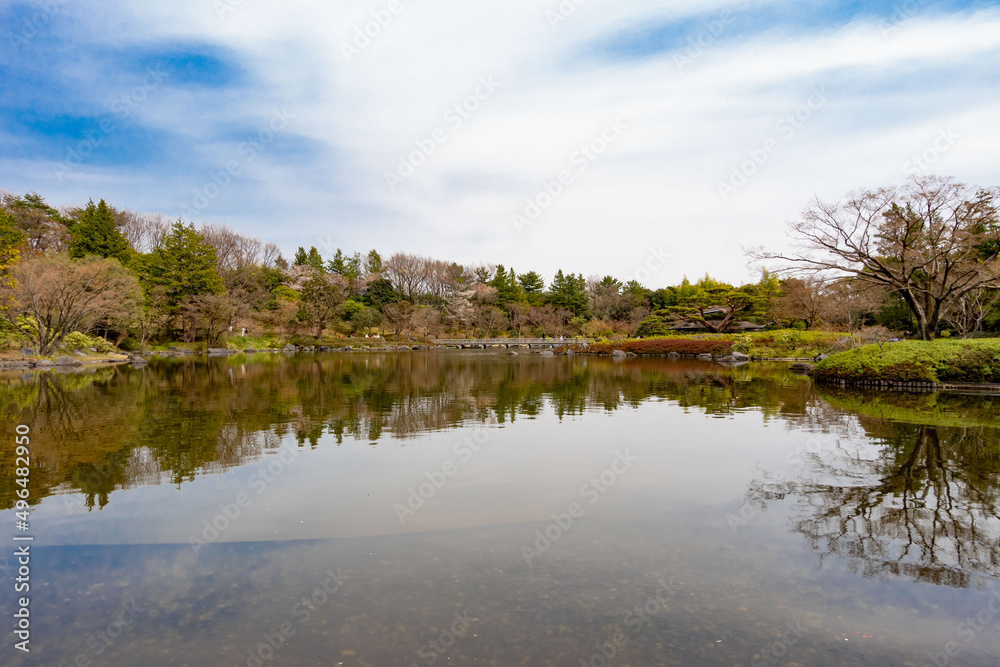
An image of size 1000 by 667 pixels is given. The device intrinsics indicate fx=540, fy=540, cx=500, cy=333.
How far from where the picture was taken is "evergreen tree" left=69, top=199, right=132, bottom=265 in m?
37.2

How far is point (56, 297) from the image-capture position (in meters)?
24.0

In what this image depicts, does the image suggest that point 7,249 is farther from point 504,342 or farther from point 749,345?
point 749,345

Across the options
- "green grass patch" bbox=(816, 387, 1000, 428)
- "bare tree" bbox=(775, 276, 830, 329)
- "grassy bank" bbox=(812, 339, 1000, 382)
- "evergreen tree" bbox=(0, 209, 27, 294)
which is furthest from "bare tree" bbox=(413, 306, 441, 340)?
"green grass patch" bbox=(816, 387, 1000, 428)

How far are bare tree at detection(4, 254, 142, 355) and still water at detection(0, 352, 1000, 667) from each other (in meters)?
17.4

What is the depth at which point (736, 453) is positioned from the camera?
7961mm

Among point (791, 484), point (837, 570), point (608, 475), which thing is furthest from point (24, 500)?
point (791, 484)

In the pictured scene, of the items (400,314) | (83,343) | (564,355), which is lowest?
(564,355)

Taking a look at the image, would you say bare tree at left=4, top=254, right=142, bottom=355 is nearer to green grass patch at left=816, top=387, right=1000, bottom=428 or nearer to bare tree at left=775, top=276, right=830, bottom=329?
green grass patch at left=816, top=387, right=1000, bottom=428

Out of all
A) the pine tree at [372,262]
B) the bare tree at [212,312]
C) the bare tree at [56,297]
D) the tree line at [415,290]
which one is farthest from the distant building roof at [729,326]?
the bare tree at [56,297]

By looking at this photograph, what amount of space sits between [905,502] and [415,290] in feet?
183

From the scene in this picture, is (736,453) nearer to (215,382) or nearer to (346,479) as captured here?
(346,479)

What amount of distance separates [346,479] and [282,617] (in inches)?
125

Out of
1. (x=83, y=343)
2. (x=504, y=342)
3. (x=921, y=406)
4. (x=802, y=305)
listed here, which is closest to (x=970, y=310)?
(x=802, y=305)

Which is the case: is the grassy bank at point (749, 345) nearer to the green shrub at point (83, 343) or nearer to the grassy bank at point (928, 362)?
the grassy bank at point (928, 362)
